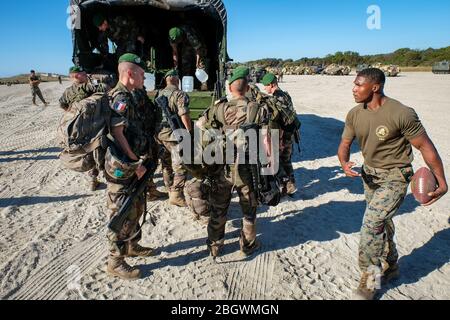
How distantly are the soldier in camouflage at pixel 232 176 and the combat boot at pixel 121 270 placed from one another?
0.79 meters

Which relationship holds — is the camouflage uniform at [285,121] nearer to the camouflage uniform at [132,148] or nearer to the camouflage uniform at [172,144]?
the camouflage uniform at [172,144]

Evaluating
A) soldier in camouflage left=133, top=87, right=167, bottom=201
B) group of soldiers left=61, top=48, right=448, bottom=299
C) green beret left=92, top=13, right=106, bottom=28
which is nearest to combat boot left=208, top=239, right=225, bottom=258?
group of soldiers left=61, top=48, right=448, bottom=299

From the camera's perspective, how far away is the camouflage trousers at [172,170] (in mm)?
4270

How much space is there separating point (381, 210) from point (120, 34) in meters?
6.60

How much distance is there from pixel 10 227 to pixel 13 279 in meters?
1.15

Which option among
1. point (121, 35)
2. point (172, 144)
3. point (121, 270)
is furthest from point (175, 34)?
point (121, 270)

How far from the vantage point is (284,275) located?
295 centimetres

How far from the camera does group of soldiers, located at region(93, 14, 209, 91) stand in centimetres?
676

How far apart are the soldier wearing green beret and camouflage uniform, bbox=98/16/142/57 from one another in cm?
403

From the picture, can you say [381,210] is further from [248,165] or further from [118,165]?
[118,165]

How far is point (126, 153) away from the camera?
2514mm

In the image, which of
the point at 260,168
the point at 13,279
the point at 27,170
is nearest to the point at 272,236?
the point at 260,168

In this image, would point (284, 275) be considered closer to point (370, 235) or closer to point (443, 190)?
point (370, 235)

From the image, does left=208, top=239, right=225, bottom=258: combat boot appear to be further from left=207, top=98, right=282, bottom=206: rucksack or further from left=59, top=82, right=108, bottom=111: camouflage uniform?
left=59, top=82, right=108, bottom=111: camouflage uniform
